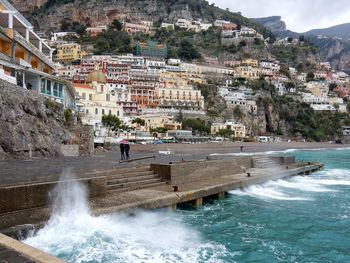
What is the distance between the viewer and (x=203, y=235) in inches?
474

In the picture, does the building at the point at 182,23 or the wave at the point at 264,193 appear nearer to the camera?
the wave at the point at 264,193

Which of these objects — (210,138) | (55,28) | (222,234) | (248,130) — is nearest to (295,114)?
(248,130)

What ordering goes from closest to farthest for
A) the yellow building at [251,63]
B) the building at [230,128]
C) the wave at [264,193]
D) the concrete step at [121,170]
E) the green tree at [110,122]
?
the concrete step at [121,170] → the wave at [264,193] → the green tree at [110,122] → the building at [230,128] → the yellow building at [251,63]

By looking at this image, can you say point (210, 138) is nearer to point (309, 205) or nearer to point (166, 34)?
point (309, 205)

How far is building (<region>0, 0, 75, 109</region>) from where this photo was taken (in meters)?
27.9

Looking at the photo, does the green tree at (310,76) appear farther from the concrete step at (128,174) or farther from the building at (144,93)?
the concrete step at (128,174)

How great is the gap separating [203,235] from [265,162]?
18.8 meters

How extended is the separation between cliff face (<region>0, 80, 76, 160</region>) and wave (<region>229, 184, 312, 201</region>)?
37.7ft

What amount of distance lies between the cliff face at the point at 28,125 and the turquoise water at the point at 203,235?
31.4ft

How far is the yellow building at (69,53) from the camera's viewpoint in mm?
140375

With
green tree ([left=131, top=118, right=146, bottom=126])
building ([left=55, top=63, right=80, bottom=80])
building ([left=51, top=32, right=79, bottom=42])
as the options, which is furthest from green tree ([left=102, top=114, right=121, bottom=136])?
building ([left=51, top=32, right=79, bottom=42])

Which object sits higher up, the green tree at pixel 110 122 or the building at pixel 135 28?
the building at pixel 135 28

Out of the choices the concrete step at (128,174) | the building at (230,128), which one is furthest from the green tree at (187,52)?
the concrete step at (128,174)

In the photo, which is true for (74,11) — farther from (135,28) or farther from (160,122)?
(160,122)
